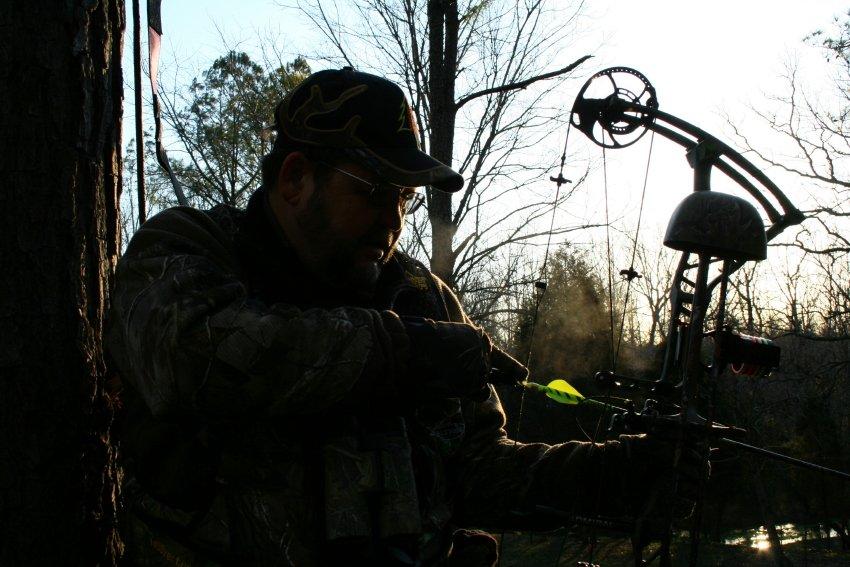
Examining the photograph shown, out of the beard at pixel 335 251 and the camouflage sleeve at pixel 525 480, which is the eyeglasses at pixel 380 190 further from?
the camouflage sleeve at pixel 525 480

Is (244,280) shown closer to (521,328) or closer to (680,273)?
(680,273)

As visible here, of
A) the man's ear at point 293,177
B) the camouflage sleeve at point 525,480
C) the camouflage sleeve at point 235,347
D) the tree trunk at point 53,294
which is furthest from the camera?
the camouflage sleeve at point 525,480

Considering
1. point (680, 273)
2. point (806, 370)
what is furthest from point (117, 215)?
point (806, 370)

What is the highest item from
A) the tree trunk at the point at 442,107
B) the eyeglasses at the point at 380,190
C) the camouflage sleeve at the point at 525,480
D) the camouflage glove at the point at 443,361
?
the tree trunk at the point at 442,107

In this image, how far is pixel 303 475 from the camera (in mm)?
1764

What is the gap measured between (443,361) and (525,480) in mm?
871

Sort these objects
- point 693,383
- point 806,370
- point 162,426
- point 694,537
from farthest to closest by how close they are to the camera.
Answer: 1. point 806,370
2. point 693,383
3. point 694,537
4. point 162,426

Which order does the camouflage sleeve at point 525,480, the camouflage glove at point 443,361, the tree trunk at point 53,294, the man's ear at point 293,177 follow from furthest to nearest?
the camouflage sleeve at point 525,480 < the man's ear at point 293,177 < the tree trunk at point 53,294 < the camouflage glove at point 443,361

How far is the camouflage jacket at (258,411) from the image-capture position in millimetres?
1522

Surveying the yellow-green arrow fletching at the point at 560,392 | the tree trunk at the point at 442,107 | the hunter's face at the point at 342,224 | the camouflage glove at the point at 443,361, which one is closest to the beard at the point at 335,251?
the hunter's face at the point at 342,224

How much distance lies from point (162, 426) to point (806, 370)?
1877 cm

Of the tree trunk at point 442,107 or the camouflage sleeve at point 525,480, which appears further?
the tree trunk at point 442,107

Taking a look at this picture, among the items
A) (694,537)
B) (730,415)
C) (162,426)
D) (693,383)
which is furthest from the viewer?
(730,415)

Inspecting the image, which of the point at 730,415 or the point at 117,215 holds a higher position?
the point at 117,215
